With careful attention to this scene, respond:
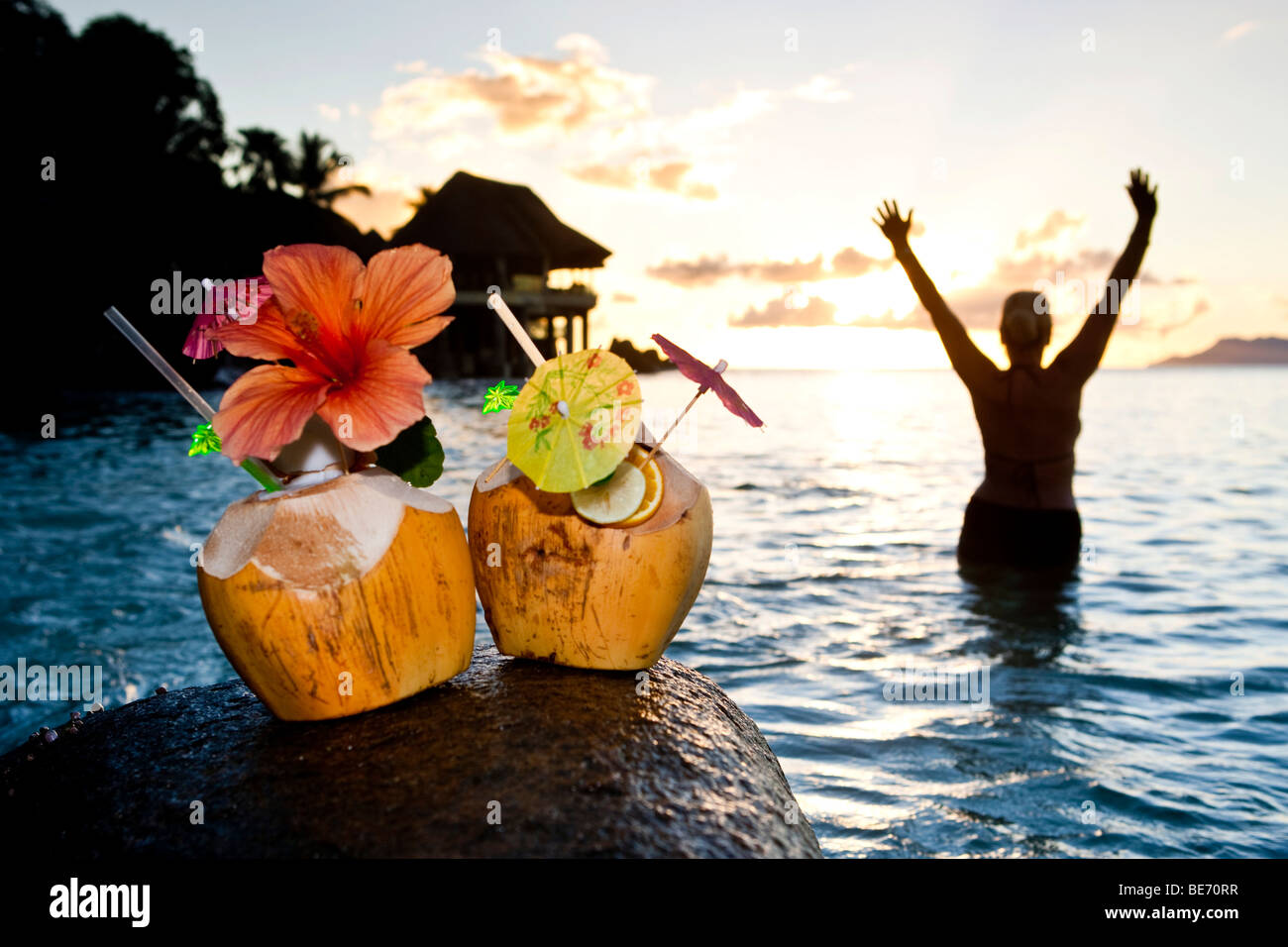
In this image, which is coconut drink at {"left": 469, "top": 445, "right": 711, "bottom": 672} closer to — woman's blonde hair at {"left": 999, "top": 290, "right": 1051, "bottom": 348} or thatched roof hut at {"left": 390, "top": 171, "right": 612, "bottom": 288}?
woman's blonde hair at {"left": 999, "top": 290, "right": 1051, "bottom": 348}

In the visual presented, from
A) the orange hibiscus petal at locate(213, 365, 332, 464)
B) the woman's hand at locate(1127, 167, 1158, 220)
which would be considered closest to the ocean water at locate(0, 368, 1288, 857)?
the orange hibiscus petal at locate(213, 365, 332, 464)

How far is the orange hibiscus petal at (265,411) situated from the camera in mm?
1492

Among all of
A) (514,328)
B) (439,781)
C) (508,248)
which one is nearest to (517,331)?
(514,328)

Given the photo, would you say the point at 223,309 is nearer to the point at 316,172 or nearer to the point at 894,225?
the point at 894,225

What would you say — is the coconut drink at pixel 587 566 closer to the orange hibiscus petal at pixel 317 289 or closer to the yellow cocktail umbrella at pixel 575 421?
the yellow cocktail umbrella at pixel 575 421

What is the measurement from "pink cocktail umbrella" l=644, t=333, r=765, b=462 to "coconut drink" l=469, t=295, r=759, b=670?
0.10 m

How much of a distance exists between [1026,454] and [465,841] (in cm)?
561

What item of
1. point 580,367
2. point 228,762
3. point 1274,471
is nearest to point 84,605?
point 228,762

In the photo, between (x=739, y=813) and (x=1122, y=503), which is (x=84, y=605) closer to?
(x=739, y=813)

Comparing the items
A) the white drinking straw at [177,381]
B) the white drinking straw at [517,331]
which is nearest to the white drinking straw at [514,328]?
the white drinking straw at [517,331]

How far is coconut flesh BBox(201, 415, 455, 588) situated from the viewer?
160 cm

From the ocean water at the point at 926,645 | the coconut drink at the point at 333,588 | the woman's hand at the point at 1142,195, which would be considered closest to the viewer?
the coconut drink at the point at 333,588

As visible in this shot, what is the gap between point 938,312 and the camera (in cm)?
610

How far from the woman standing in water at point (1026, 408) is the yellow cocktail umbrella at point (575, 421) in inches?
182
